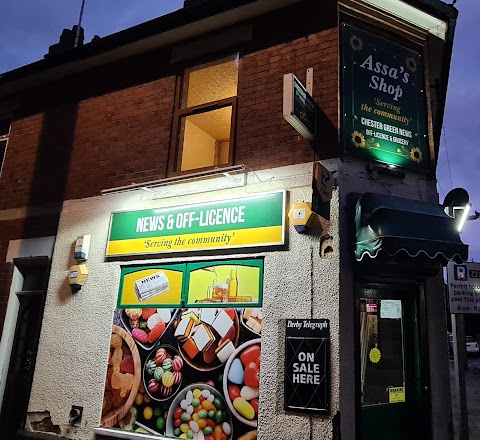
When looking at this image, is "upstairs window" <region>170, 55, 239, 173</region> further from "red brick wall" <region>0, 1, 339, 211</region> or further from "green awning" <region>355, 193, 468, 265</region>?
"green awning" <region>355, 193, 468, 265</region>

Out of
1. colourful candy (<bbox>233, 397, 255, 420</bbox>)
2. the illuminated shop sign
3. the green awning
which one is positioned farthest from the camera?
colourful candy (<bbox>233, 397, 255, 420</bbox>)

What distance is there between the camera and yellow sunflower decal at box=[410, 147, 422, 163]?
5691 millimetres

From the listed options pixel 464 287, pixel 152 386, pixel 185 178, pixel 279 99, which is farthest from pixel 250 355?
pixel 279 99

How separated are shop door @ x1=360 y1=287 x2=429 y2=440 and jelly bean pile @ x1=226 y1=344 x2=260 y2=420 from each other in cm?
125

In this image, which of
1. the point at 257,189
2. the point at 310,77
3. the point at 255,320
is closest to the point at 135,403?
the point at 255,320

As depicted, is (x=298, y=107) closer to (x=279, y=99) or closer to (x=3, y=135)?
(x=279, y=99)

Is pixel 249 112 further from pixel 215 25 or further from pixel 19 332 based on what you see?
pixel 19 332

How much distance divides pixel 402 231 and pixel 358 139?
147cm

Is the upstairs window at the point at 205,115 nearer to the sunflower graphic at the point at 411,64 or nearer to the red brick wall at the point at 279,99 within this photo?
the red brick wall at the point at 279,99

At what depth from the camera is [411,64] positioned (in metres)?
6.09

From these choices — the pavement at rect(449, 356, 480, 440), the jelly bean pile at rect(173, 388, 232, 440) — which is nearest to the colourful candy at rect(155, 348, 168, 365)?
the jelly bean pile at rect(173, 388, 232, 440)

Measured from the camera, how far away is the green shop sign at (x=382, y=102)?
18.0 ft

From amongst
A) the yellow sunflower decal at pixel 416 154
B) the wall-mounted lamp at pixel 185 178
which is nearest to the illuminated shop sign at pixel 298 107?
the wall-mounted lamp at pixel 185 178

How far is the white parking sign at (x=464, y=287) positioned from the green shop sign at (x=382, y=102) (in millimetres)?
1388
